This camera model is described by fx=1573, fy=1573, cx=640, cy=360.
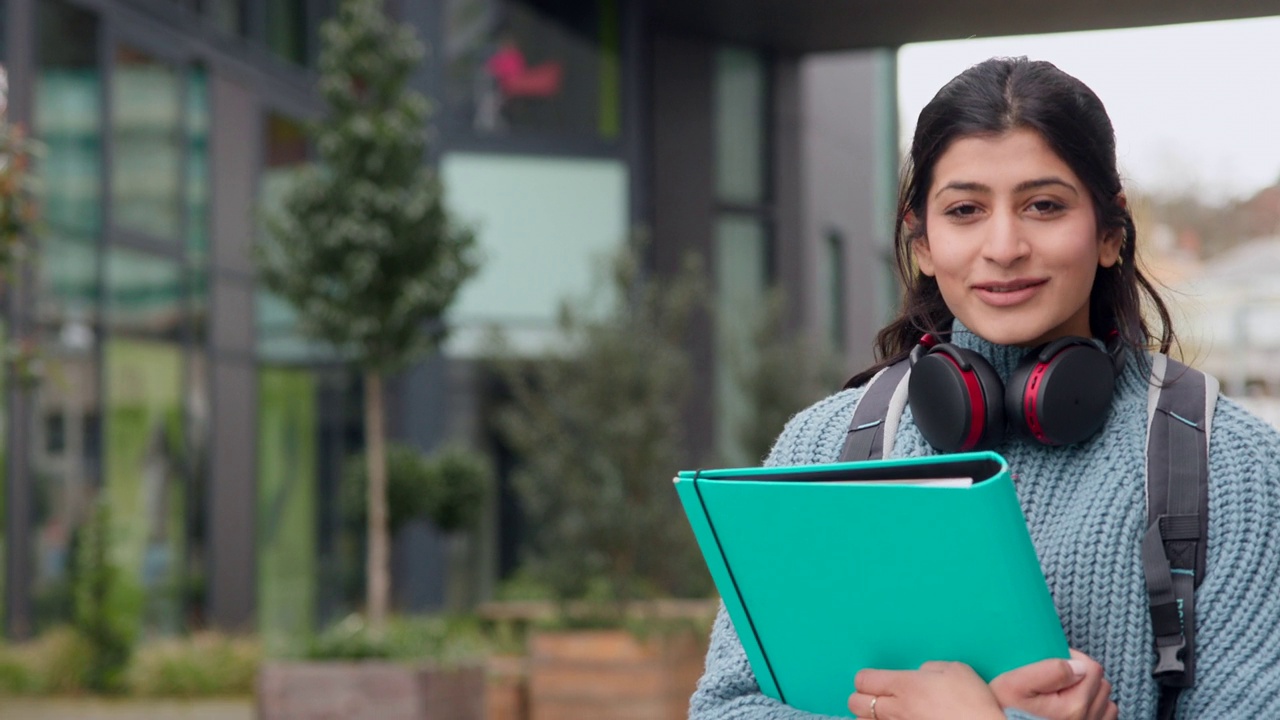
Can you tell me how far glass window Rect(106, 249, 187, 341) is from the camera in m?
15.0

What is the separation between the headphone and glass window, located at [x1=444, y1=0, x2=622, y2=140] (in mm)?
16962

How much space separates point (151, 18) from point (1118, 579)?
15571 mm

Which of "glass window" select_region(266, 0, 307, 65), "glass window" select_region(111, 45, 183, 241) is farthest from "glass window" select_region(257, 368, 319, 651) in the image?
"glass window" select_region(266, 0, 307, 65)

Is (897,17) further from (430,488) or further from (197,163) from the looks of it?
(197,163)

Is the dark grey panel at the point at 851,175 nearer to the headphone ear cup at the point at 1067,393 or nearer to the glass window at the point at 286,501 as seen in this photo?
the glass window at the point at 286,501

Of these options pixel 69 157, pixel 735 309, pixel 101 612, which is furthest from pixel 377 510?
pixel 735 309

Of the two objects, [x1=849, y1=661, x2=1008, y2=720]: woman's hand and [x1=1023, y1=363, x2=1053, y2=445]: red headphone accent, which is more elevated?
[x1=1023, y1=363, x2=1053, y2=445]: red headphone accent

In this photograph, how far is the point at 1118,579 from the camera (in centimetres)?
181

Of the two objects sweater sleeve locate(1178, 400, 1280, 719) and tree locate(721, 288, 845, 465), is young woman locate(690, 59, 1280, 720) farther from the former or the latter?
tree locate(721, 288, 845, 465)

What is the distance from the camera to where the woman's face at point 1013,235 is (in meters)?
1.85

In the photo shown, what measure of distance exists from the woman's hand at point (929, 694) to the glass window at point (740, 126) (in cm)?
1768

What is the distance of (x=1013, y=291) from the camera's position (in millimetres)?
1881

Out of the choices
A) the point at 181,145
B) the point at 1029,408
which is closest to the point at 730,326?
the point at 181,145

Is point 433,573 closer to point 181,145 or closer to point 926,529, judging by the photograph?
point 181,145
